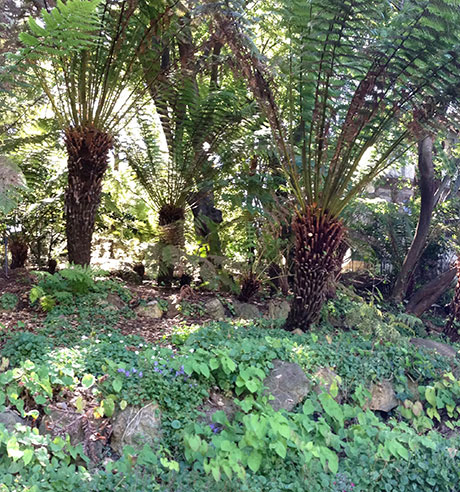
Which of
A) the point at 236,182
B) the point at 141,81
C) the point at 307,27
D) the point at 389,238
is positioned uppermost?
the point at 307,27

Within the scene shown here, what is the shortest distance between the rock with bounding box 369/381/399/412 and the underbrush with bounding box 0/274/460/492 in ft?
0.19

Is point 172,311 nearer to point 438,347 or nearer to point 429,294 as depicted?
point 438,347

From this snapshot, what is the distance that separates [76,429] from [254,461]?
102cm

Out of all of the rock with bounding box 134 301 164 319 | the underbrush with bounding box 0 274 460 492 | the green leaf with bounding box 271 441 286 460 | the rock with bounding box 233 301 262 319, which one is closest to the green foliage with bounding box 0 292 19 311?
the underbrush with bounding box 0 274 460 492

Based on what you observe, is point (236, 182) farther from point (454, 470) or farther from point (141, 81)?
point (454, 470)

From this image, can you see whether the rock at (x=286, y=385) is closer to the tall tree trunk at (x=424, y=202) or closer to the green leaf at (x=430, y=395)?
the green leaf at (x=430, y=395)

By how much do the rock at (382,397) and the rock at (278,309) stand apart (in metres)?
1.93

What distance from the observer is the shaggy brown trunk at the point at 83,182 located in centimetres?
513

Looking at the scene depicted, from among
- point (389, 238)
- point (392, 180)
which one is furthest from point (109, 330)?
point (392, 180)

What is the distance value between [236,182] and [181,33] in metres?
1.83

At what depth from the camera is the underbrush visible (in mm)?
2566

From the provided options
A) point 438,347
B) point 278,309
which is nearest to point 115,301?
point 278,309

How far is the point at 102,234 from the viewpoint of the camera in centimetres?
769

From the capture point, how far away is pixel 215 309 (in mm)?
5574
